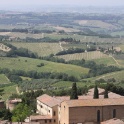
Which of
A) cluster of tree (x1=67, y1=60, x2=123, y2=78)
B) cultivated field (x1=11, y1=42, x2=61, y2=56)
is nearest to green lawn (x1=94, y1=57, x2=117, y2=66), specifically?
cluster of tree (x1=67, y1=60, x2=123, y2=78)

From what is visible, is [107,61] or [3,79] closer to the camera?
[3,79]

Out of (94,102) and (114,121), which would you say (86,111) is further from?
(114,121)

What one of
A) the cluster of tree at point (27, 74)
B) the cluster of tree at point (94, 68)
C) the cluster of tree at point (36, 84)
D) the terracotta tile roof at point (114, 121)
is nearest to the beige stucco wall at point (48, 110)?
the terracotta tile roof at point (114, 121)

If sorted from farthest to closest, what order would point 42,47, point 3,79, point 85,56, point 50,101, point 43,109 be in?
point 42,47
point 85,56
point 3,79
point 43,109
point 50,101

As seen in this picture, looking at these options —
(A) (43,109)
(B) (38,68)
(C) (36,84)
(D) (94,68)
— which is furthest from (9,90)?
(D) (94,68)

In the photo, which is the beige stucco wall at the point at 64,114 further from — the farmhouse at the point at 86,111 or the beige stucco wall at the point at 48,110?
the beige stucco wall at the point at 48,110

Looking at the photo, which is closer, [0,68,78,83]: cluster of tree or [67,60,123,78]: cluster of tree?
[0,68,78,83]: cluster of tree

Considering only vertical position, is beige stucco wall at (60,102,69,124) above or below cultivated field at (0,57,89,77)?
above

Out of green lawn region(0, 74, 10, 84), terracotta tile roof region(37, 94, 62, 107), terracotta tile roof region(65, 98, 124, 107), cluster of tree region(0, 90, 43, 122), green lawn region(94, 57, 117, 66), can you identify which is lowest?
green lawn region(94, 57, 117, 66)

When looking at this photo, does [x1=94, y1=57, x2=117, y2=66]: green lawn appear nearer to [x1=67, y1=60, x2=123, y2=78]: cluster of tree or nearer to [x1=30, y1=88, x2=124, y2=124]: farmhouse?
[x1=67, y1=60, x2=123, y2=78]: cluster of tree
